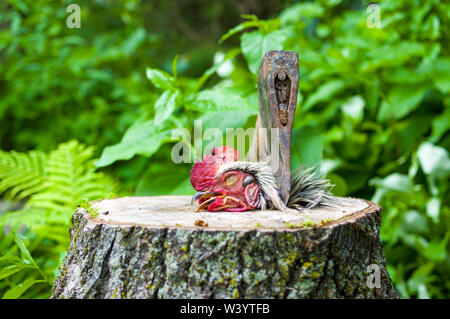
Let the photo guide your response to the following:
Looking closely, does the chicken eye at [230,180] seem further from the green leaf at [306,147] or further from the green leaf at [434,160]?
the green leaf at [434,160]

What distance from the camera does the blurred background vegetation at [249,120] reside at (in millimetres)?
2252

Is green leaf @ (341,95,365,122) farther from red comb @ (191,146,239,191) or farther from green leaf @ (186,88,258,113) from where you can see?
red comb @ (191,146,239,191)

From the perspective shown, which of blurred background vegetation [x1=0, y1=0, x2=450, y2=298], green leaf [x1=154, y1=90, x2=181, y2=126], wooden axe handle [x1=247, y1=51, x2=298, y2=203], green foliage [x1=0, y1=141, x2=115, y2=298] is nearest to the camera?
wooden axe handle [x1=247, y1=51, x2=298, y2=203]

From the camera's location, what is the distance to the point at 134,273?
132 cm

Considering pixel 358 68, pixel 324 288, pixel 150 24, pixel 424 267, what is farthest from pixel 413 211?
pixel 150 24

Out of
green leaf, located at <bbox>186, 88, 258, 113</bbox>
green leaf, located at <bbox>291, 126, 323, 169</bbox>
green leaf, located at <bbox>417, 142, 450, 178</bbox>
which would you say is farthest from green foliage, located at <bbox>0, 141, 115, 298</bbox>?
green leaf, located at <bbox>417, 142, 450, 178</bbox>

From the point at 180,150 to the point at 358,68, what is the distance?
5.44 feet

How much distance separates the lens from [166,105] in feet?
6.78

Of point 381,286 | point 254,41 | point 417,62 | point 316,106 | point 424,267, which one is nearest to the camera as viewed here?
point 381,286

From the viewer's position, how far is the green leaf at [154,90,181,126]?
2018mm

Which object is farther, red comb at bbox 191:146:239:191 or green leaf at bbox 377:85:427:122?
green leaf at bbox 377:85:427:122

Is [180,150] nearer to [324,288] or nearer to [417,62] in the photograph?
[324,288]

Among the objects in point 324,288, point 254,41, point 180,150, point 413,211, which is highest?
point 254,41

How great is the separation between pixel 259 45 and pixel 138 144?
866 mm
